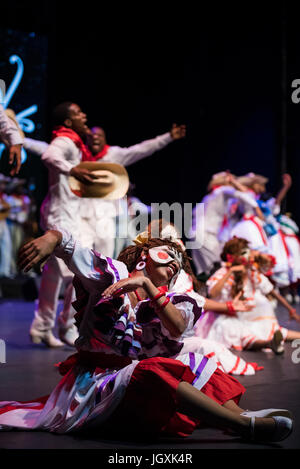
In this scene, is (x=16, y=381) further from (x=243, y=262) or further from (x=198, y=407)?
(x=243, y=262)

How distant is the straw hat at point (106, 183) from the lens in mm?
3828

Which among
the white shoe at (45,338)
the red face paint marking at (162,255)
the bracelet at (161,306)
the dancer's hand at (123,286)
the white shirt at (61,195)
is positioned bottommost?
the white shoe at (45,338)

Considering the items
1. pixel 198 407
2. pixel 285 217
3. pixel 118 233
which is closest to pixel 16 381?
pixel 198 407

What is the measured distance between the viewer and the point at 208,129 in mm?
9828

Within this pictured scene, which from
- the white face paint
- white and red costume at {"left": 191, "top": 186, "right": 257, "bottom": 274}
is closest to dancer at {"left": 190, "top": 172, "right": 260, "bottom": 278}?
white and red costume at {"left": 191, "top": 186, "right": 257, "bottom": 274}

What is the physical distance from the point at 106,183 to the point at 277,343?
1.51 m

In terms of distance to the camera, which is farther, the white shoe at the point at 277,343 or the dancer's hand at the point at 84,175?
the white shoe at the point at 277,343

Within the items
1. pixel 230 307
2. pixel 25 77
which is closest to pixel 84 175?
pixel 230 307

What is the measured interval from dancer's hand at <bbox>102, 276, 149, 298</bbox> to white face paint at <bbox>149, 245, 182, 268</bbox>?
21cm

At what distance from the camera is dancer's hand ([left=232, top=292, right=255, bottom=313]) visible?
423 cm

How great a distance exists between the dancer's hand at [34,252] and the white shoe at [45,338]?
238 cm

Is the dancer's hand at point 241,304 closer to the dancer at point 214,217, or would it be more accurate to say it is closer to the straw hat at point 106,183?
the straw hat at point 106,183

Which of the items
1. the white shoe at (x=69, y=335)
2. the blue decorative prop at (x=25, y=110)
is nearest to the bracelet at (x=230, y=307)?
the white shoe at (x=69, y=335)

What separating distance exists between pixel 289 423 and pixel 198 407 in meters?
0.30
